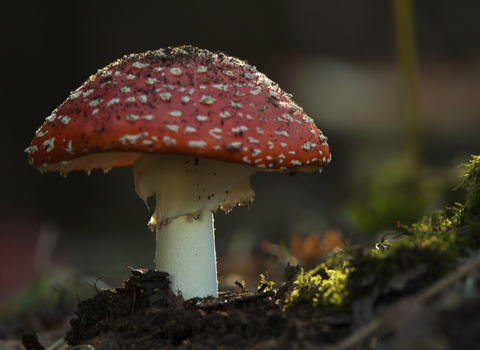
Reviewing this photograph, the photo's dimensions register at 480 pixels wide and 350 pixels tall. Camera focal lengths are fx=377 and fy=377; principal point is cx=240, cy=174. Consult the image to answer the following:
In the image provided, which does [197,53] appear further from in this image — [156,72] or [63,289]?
[63,289]

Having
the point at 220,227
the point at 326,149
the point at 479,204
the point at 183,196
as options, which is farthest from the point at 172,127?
the point at 220,227

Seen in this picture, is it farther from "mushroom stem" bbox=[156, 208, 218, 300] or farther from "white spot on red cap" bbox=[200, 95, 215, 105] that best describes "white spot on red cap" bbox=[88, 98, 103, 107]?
"mushroom stem" bbox=[156, 208, 218, 300]

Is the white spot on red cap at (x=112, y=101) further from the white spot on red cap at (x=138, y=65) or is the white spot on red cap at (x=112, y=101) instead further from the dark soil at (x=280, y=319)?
the dark soil at (x=280, y=319)

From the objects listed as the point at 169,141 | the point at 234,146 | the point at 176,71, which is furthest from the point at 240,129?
the point at 176,71

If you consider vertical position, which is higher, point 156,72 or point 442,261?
point 156,72

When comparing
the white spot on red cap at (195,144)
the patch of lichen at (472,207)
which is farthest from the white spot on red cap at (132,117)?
the patch of lichen at (472,207)

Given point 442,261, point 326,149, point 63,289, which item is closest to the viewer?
point 442,261

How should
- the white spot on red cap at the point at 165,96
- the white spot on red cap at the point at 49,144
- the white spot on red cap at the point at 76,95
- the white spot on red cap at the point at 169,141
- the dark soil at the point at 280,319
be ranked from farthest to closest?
the white spot on red cap at the point at 76,95 → the white spot on red cap at the point at 49,144 → the white spot on red cap at the point at 165,96 → the white spot on red cap at the point at 169,141 → the dark soil at the point at 280,319
